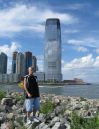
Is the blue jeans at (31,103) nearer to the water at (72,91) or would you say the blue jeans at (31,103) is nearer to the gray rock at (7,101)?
the gray rock at (7,101)

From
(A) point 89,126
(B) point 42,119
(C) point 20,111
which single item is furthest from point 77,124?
(C) point 20,111

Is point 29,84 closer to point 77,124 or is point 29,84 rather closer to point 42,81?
point 77,124

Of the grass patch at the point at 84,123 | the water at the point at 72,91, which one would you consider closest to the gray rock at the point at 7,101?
the grass patch at the point at 84,123

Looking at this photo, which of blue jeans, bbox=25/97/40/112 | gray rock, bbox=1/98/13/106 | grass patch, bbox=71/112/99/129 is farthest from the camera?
gray rock, bbox=1/98/13/106

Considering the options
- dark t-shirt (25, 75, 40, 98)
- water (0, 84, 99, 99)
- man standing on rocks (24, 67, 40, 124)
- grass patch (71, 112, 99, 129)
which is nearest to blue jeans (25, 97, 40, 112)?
man standing on rocks (24, 67, 40, 124)

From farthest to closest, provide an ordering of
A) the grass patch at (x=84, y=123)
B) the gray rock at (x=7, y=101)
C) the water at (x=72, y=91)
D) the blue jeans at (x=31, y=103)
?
the water at (x=72, y=91) < the gray rock at (x=7, y=101) < the blue jeans at (x=31, y=103) < the grass patch at (x=84, y=123)

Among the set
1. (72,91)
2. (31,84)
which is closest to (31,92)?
(31,84)

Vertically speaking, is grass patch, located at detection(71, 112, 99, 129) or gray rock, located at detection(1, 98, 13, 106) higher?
gray rock, located at detection(1, 98, 13, 106)

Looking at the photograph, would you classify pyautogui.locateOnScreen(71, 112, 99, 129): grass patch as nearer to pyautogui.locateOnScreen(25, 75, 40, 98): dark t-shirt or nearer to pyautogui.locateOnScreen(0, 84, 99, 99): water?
pyautogui.locateOnScreen(25, 75, 40, 98): dark t-shirt

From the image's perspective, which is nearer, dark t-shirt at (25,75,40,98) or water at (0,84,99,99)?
dark t-shirt at (25,75,40,98)

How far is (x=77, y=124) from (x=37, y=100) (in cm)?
282

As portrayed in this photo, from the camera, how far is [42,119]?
38.8 feet

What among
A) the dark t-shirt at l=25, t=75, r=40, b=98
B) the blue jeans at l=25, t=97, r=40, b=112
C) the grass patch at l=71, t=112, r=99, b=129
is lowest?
the grass patch at l=71, t=112, r=99, b=129

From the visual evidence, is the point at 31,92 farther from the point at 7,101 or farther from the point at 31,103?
the point at 7,101
